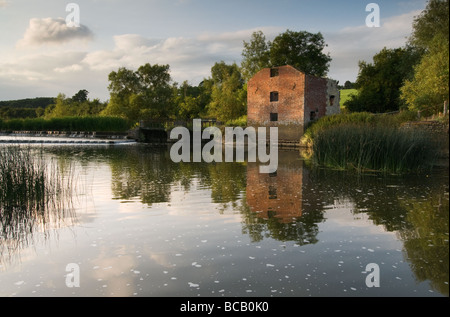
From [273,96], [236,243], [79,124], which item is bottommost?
[236,243]

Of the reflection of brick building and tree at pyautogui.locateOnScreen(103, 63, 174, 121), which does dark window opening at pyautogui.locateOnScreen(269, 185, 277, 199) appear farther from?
tree at pyautogui.locateOnScreen(103, 63, 174, 121)

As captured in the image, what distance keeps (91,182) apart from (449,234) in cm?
1063

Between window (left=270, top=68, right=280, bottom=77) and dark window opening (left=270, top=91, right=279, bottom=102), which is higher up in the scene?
window (left=270, top=68, right=280, bottom=77)

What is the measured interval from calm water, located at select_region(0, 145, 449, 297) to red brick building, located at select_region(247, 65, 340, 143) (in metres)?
23.6

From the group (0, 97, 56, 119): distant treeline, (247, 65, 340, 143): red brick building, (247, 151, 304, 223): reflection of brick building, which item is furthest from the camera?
(0, 97, 56, 119): distant treeline

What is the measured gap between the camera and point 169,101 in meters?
57.1

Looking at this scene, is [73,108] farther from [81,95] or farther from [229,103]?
[229,103]

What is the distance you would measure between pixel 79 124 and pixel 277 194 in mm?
44893

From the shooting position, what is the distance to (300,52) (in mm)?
45969

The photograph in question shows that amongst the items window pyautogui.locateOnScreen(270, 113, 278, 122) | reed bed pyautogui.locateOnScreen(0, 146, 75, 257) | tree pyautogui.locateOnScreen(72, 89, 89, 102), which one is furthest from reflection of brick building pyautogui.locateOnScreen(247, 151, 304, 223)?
tree pyautogui.locateOnScreen(72, 89, 89, 102)

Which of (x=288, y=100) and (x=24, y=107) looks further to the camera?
(x=24, y=107)

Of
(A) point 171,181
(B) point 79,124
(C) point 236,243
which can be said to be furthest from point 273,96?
(C) point 236,243

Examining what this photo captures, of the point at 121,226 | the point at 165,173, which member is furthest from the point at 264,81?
the point at 121,226

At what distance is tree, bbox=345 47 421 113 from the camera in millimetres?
44781
